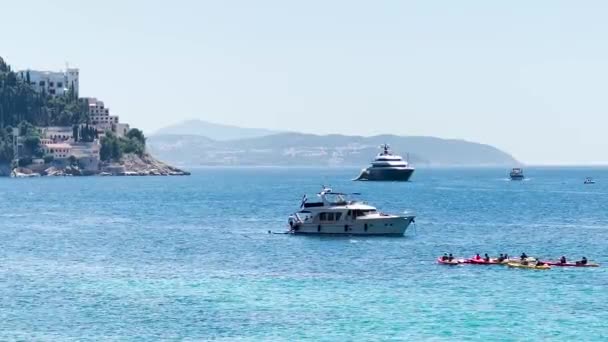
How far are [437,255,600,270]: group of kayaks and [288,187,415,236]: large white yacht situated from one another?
2411 centimetres

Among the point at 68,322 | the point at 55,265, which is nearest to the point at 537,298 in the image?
the point at 68,322

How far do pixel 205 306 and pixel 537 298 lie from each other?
77.1ft

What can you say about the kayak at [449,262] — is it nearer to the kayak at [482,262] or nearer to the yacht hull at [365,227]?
the kayak at [482,262]

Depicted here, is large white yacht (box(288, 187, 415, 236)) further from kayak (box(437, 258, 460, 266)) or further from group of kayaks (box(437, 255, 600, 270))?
kayak (box(437, 258, 460, 266))

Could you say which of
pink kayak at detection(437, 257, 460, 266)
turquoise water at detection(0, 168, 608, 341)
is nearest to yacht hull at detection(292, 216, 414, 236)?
turquoise water at detection(0, 168, 608, 341)

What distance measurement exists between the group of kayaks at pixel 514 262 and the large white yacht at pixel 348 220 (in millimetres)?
24106

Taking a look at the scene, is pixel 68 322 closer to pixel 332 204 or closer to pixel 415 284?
pixel 415 284

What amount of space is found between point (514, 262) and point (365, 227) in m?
29.6

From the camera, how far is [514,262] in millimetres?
98812

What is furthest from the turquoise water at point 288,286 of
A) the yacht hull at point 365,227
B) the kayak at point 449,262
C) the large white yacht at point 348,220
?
the large white yacht at point 348,220

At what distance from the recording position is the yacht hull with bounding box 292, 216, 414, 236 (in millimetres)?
126062

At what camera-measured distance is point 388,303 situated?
254ft

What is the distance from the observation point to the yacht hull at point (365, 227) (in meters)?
126

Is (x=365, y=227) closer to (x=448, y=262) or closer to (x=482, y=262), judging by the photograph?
(x=448, y=262)
